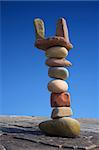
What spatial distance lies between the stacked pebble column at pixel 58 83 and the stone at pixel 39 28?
55 centimetres

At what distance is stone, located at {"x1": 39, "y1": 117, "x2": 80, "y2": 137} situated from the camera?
249 inches

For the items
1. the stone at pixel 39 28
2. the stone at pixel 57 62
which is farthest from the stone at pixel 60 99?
the stone at pixel 39 28

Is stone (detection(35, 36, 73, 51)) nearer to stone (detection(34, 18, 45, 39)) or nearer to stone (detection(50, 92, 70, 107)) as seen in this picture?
stone (detection(34, 18, 45, 39))

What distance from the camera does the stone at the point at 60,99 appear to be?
6689 mm

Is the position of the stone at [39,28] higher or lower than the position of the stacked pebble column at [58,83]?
higher

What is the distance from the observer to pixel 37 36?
287 inches

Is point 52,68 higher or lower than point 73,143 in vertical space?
higher

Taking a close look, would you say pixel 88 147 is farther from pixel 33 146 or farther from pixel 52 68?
pixel 52 68

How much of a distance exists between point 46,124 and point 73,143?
113 cm

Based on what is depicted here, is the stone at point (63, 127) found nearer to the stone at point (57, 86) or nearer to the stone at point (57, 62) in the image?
the stone at point (57, 86)

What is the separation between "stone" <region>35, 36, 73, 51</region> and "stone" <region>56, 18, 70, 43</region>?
0.17 meters

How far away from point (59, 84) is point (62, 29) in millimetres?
1474

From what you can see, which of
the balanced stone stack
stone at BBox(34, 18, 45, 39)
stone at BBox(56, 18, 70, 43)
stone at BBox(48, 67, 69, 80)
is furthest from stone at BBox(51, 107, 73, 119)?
stone at BBox(34, 18, 45, 39)

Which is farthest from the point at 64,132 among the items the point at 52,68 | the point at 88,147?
the point at 52,68
